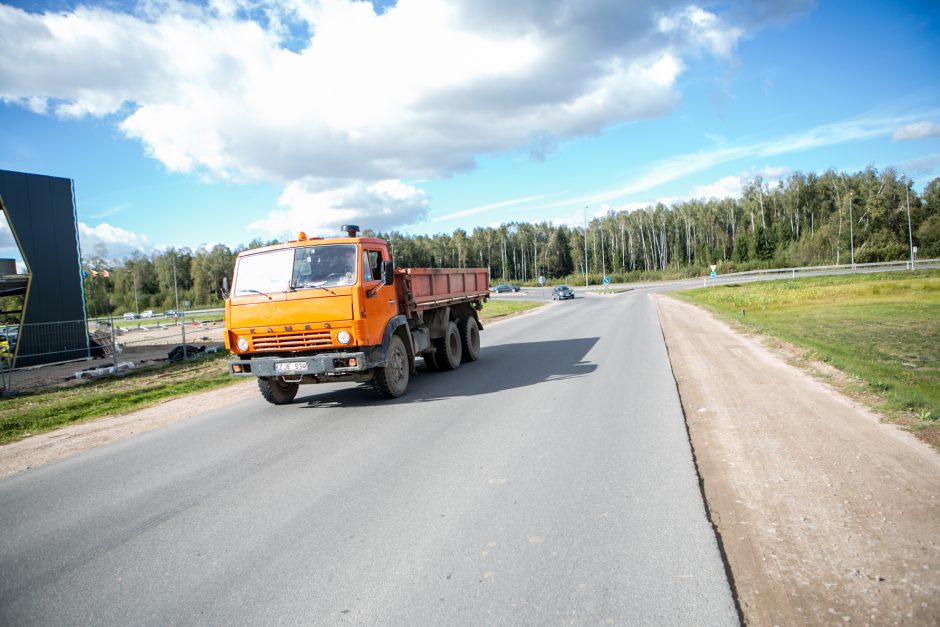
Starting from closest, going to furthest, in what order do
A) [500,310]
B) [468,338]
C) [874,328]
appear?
[468,338] < [874,328] < [500,310]

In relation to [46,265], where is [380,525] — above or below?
below

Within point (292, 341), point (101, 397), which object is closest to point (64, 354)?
point (101, 397)

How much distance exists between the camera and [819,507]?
4.06 metres

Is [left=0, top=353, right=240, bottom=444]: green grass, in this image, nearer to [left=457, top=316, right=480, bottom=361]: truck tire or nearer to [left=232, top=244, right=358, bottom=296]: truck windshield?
[left=232, top=244, right=358, bottom=296]: truck windshield

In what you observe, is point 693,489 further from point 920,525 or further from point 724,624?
point 724,624

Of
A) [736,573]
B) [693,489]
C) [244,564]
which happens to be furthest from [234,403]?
[736,573]

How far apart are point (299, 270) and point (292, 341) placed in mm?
1156

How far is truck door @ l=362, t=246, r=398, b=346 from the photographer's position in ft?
26.3

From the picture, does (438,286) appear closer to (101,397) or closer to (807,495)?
(101,397)

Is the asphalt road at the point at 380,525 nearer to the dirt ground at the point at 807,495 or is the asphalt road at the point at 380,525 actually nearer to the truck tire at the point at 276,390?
the dirt ground at the point at 807,495

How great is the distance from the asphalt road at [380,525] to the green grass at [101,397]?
2.91 metres

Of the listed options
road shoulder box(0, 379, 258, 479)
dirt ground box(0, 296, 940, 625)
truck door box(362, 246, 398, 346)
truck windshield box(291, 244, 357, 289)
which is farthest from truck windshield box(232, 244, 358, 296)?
dirt ground box(0, 296, 940, 625)

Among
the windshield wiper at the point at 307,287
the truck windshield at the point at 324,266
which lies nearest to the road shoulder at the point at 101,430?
the windshield wiper at the point at 307,287

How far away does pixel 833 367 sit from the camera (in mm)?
10094
